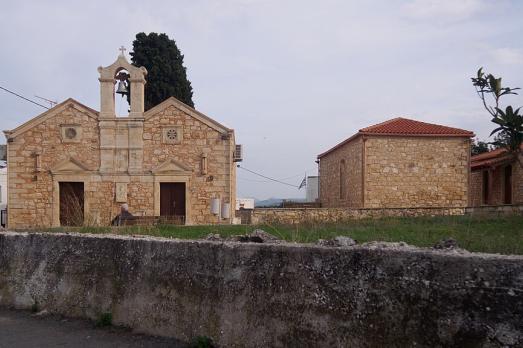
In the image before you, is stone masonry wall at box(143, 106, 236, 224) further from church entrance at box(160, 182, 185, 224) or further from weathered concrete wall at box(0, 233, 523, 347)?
weathered concrete wall at box(0, 233, 523, 347)

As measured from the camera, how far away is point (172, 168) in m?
21.1

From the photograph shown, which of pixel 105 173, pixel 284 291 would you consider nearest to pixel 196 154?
pixel 105 173

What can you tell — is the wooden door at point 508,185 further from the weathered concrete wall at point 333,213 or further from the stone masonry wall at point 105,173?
the stone masonry wall at point 105,173

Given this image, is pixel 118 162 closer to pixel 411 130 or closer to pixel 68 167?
pixel 68 167

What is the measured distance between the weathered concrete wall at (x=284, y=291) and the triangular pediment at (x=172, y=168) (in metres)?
15.0

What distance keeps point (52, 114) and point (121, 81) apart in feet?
11.0

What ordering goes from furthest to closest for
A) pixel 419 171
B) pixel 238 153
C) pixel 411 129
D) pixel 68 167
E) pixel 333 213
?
pixel 238 153
pixel 411 129
pixel 419 171
pixel 68 167
pixel 333 213

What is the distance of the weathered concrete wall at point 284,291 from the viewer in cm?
274

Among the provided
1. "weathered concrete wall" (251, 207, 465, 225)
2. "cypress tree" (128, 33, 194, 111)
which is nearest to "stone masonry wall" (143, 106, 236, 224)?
"weathered concrete wall" (251, 207, 465, 225)

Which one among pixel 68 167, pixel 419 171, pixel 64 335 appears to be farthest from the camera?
pixel 419 171

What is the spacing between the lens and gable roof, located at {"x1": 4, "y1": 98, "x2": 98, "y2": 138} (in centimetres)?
2128

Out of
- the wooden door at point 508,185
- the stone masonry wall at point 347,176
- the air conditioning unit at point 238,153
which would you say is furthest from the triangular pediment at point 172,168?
the wooden door at point 508,185

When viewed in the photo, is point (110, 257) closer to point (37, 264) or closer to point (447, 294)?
point (37, 264)

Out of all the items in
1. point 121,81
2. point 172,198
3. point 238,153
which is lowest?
point 172,198
